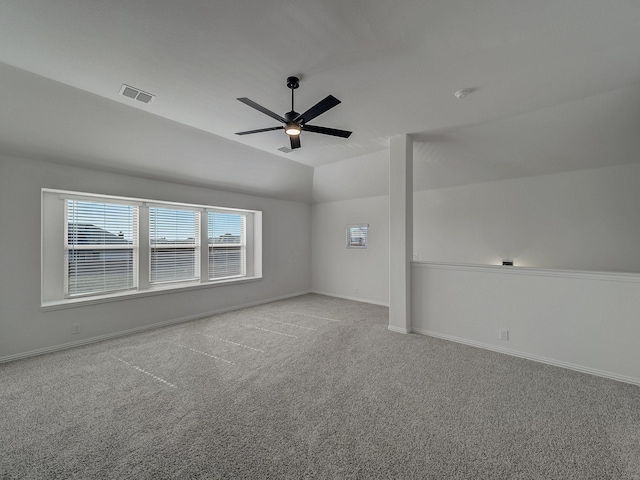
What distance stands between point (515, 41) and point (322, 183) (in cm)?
440

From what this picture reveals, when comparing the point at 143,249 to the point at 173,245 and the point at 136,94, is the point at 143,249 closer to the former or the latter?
the point at 173,245

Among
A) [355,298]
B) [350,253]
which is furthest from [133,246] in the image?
[355,298]

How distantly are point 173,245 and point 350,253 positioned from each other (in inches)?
149

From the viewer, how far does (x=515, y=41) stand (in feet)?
7.02

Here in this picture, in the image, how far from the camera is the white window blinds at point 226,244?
5477 millimetres

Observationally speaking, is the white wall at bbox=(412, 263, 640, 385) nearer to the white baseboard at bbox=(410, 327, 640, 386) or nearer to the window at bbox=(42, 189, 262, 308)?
the white baseboard at bbox=(410, 327, 640, 386)

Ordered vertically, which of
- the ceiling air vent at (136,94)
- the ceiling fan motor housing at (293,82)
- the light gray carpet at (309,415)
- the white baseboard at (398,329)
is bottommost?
the light gray carpet at (309,415)

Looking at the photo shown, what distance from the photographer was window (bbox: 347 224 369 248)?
6.34m

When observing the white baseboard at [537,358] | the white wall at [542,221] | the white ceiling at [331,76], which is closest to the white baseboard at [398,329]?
the white baseboard at [537,358]

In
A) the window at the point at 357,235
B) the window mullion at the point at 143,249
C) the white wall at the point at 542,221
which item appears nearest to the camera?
the white wall at the point at 542,221

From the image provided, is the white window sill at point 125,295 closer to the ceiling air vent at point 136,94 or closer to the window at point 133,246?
the window at point 133,246

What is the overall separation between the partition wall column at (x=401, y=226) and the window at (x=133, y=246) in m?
3.15

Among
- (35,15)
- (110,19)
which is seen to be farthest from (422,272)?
(35,15)

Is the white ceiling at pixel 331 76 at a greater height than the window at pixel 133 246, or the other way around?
the white ceiling at pixel 331 76
